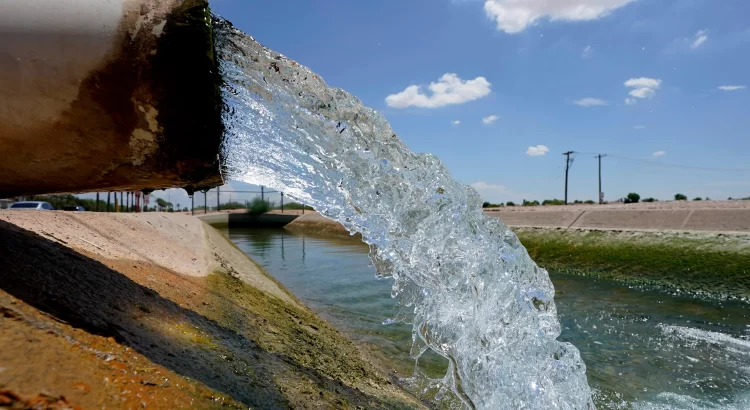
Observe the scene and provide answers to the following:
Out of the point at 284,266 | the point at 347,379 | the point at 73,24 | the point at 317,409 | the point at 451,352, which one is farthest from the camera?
the point at 284,266

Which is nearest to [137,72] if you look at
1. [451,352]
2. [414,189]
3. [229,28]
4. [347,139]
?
[229,28]

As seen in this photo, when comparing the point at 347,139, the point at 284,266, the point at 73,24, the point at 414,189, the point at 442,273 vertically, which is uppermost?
the point at 73,24

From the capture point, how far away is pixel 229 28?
7.94 ft

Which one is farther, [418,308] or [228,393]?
[418,308]

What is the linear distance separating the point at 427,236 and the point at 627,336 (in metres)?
4.11

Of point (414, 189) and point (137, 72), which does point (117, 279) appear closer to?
point (137, 72)

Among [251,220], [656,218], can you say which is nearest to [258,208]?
[251,220]

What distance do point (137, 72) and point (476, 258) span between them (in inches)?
109

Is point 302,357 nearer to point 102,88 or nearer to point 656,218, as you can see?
point 102,88

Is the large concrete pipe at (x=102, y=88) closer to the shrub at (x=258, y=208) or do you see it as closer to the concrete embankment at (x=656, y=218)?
the concrete embankment at (x=656, y=218)

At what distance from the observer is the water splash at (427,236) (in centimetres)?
311

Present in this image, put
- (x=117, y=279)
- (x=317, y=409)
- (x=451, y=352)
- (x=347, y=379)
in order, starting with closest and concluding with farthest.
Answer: (x=317, y=409)
(x=117, y=279)
(x=347, y=379)
(x=451, y=352)

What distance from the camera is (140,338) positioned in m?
2.14

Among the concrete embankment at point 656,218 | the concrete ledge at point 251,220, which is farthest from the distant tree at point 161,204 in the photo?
the concrete embankment at point 656,218
